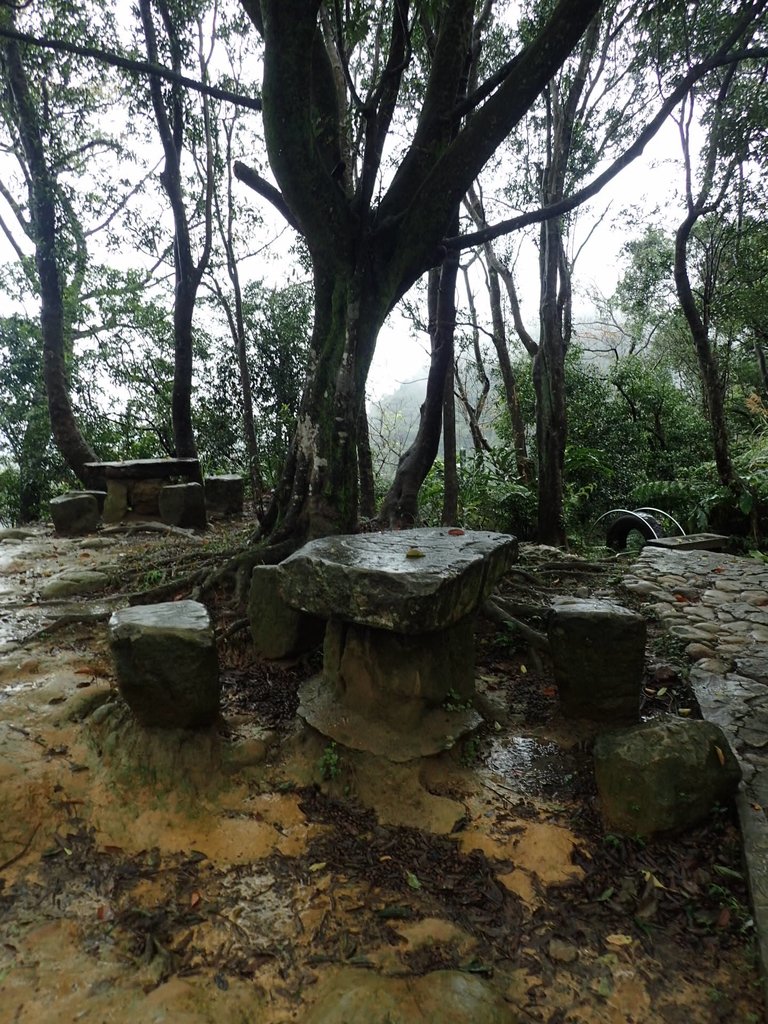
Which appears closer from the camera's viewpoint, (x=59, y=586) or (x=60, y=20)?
(x=59, y=586)

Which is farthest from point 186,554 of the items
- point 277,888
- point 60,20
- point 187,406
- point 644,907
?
point 60,20

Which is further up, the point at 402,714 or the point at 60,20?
the point at 60,20

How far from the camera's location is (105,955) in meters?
1.97

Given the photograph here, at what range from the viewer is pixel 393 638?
296 centimetres

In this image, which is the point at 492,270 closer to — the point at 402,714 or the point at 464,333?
the point at 464,333

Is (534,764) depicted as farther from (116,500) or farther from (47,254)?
(47,254)

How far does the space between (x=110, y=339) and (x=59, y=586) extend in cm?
1060

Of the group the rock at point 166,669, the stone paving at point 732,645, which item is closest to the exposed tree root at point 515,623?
the stone paving at point 732,645

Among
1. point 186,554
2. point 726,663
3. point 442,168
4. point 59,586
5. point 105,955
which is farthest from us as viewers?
point 186,554

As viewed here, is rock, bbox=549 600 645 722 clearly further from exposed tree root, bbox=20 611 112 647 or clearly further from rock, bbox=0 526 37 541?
rock, bbox=0 526 37 541

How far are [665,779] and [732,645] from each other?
2.17 m

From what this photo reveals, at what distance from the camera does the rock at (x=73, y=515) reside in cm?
751

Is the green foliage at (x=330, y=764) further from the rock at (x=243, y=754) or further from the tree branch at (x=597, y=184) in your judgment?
the tree branch at (x=597, y=184)

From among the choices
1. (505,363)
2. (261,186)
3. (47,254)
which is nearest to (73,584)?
(261,186)
